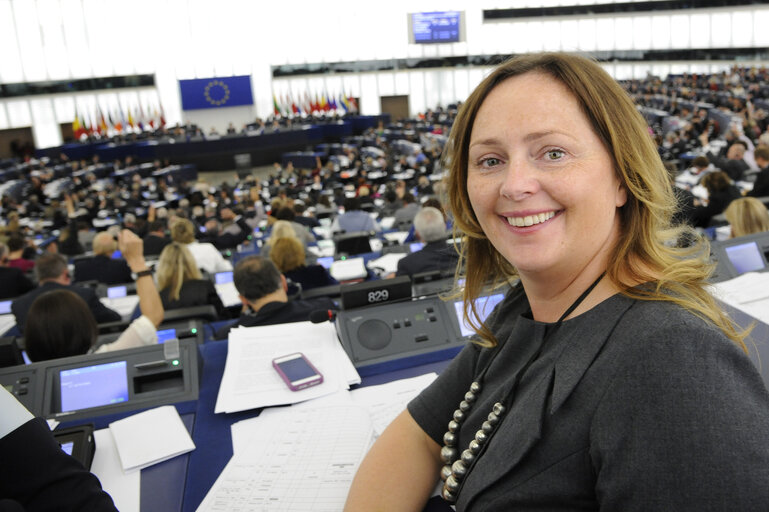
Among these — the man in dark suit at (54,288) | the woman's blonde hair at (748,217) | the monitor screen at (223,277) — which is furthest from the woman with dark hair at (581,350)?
the monitor screen at (223,277)

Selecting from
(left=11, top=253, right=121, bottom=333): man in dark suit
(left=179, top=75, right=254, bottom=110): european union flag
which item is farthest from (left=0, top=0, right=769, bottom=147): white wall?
(left=11, top=253, right=121, bottom=333): man in dark suit

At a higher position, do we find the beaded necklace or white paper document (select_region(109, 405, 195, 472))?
the beaded necklace

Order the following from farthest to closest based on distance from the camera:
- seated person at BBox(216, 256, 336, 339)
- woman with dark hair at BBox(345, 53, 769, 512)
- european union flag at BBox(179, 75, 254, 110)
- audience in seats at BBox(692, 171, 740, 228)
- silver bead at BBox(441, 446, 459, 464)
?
european union flag at BBox(179, 75, 254, 110)
audience in seats at BBox(692, 171, 740, 228)
seated person at BBox(216, 256, 336, 339)
silver bead at BBox(441, 446, 459, 464)
woman with dark hair at BBox(345, 53, 769, 512)

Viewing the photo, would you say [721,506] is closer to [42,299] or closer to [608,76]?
[608,76]

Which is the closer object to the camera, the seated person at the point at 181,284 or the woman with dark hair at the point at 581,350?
the woman with dark hair at the point at 581,350

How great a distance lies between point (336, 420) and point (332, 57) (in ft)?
105

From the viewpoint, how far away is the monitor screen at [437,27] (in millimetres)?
29531

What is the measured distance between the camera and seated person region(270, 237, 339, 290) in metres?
4.28

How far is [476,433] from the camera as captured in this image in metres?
1.10

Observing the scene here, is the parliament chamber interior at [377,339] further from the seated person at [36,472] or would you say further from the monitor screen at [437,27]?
the monitor screen at [437,27]

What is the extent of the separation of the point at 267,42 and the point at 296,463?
3156cm

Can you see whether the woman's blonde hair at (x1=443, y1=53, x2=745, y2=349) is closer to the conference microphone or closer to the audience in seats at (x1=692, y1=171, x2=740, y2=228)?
the conference microphone

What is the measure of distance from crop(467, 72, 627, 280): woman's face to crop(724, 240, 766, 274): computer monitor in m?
1.77

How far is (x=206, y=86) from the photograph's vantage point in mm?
27469
